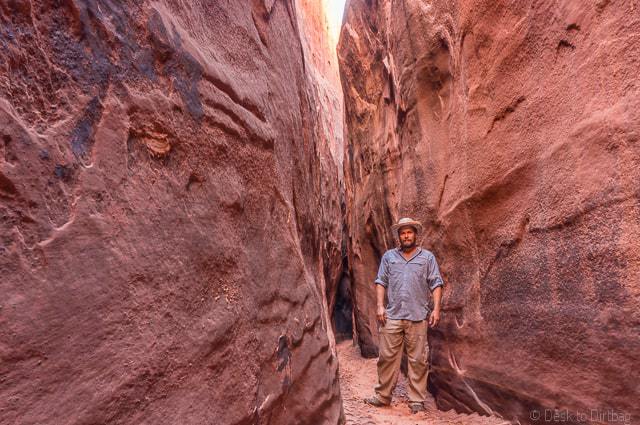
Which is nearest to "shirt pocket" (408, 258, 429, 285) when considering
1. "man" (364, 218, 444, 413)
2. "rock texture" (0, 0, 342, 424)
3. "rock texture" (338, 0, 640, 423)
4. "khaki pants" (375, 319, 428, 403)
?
"man" (364, 218, 444, 413)

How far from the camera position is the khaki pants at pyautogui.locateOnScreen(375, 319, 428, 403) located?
4.46 metres

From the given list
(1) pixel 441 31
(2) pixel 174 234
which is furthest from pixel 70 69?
(1) pixel 441 31

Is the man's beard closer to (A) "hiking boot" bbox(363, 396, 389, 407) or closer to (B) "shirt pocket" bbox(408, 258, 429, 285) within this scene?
(B) "shirt pocket" bbox(408, 258, 429, 285)

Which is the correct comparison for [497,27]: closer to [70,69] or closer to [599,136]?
[599,136]

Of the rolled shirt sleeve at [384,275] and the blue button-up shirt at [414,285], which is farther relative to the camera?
the rolled shirt sleeve at [384,275]

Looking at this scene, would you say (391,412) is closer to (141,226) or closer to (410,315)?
(410,315)

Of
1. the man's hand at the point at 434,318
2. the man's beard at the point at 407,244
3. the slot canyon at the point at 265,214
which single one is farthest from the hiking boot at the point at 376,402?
the man's beard at the point at 407,244

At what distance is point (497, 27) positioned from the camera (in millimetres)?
3787

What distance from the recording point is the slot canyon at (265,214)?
1378 millimetres

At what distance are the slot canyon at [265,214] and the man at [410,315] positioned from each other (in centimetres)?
20

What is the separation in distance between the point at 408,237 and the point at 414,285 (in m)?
0.50


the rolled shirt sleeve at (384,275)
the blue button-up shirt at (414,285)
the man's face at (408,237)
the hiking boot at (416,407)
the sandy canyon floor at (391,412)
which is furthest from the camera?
the rolled shirt sleeve at (384,275)

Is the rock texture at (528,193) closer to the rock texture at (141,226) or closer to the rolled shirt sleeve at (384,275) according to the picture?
the rolled shirt sleeve at (384,275)

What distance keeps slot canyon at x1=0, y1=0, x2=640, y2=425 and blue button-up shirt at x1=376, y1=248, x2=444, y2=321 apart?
0.23 meters
